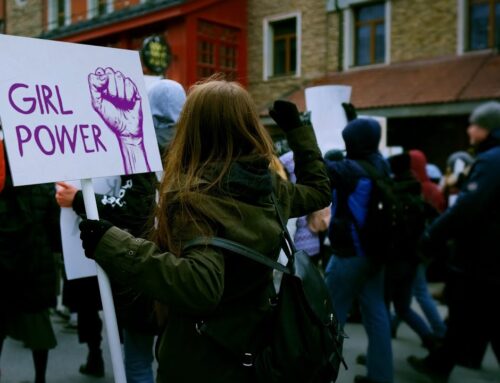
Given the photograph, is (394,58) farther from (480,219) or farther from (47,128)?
(47,128)

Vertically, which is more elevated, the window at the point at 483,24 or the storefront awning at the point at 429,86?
the window at the point at 483,24

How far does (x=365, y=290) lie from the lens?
13.8ft

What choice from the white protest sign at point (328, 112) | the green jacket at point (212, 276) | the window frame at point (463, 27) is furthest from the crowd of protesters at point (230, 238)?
the window frame at point (463, 27)

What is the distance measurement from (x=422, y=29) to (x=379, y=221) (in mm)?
10512

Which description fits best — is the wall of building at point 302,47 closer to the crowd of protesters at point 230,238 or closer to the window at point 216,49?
the window at point 216,49

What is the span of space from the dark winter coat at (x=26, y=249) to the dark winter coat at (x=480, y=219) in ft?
7.61

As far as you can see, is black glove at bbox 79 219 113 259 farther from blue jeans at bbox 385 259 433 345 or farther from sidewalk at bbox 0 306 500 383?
blue jeans at bbox 385 259 433 345

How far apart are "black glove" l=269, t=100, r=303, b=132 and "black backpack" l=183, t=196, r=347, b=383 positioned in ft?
2.21

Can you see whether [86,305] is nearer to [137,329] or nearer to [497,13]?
[137,329]

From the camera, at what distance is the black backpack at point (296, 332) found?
186cm

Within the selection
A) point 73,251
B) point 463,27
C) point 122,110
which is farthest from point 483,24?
point 122,110

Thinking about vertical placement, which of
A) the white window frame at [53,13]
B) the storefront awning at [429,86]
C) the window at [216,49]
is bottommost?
the storefront awning at [429,86]

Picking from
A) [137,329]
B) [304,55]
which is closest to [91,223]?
[137,329]

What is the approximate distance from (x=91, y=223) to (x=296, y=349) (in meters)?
0.69
